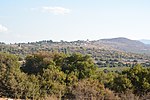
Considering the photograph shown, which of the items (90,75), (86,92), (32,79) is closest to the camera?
(86,92)

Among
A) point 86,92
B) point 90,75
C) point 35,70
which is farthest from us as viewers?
point 35,70

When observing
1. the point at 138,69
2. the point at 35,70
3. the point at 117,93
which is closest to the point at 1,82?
the point at 35,70

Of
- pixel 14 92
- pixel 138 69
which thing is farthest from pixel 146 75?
pixel 14 92

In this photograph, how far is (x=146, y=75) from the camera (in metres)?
33.6

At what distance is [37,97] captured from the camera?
107 feet

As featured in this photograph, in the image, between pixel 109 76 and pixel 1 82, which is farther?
pixel 109 76

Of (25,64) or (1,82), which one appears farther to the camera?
(25,64)

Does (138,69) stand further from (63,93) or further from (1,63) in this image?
(1,63)

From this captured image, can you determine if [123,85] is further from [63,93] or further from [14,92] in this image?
[14,92]

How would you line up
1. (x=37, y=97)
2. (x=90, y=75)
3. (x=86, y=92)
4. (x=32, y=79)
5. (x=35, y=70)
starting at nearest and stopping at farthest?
(x=86, y=92) < (x=37, y=97) < (x=32, y=79) < (x=90, y=75) < (x=35, y=70)

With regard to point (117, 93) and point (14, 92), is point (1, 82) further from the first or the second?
point (117, 93)

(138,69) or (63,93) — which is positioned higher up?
(138,69)

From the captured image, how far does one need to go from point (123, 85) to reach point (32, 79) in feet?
33.8

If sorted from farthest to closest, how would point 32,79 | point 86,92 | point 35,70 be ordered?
1. point 35,70
2. point 32,79
3. point 86,92
